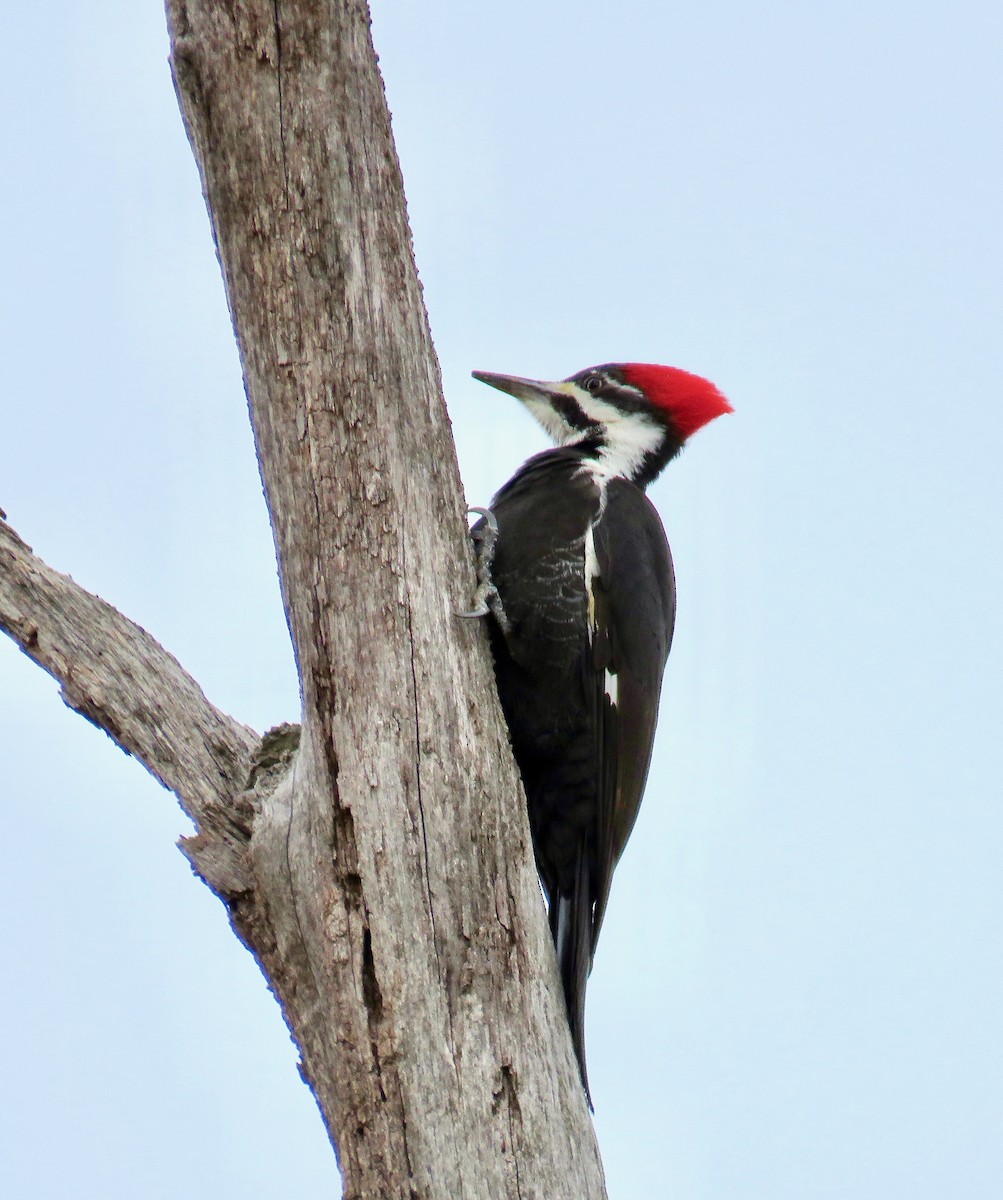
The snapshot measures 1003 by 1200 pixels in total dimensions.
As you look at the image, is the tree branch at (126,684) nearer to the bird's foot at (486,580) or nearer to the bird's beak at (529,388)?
the bird's foot at (486,580)

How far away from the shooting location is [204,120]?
8.68 feet

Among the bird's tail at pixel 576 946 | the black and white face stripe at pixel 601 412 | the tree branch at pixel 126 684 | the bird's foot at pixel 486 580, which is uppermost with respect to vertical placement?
the black and white face stripe at pixel 601 412

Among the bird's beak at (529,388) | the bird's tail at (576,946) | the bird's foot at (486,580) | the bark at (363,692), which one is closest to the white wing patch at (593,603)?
the bird's foot at (486,580)

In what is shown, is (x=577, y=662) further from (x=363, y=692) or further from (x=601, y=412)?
(x=601, y=412)

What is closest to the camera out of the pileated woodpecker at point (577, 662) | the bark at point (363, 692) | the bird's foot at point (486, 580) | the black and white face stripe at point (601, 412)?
the bark at point (363, 692)

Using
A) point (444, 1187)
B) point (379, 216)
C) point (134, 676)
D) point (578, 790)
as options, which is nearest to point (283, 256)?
point (379, 216)

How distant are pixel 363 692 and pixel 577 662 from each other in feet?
3.06

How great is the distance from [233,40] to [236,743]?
1.44m

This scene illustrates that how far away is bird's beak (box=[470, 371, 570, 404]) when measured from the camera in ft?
14.0

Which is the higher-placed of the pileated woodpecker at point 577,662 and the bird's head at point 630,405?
the bird's head at point 630,405

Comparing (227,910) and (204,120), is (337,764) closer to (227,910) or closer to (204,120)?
(227,910)

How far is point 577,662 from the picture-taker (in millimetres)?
3400

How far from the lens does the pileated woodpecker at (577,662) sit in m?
3.35

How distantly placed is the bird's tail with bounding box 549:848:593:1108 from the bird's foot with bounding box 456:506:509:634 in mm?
707
